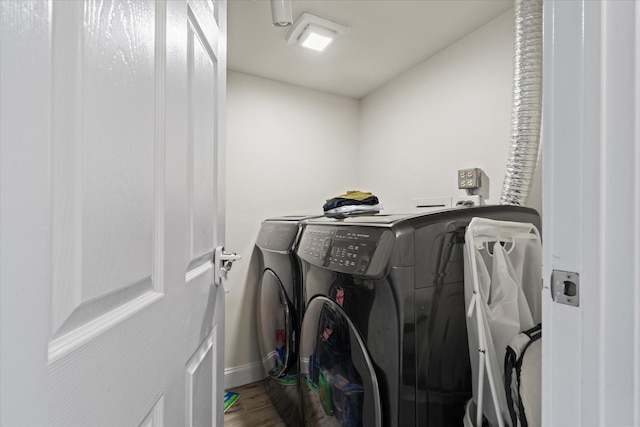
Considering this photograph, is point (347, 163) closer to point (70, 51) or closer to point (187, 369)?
point (187, 369)

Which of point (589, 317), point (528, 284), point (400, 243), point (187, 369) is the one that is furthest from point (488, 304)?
point (187, 369)

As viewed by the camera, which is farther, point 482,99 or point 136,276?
point 482,99

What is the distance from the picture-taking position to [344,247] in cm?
112

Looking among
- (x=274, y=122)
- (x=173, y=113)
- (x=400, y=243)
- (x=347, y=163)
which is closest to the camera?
(x=173, y=113)

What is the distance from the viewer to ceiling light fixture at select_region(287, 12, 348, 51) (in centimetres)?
162

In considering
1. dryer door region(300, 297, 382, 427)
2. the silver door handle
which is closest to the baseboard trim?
dryer door region(300, 297, 382, 427)

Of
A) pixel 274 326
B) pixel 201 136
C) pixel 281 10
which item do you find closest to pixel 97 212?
pixel 201 136

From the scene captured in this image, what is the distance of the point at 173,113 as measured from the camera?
596 millimetres

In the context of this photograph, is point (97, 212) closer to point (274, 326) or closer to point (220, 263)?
point (220, 263)

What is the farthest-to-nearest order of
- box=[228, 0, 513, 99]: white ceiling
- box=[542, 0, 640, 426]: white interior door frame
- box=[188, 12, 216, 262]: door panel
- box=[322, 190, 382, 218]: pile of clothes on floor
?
box=[322, 190, 382, 218]: pile of clothes on floor, box=[228, 0, 513, 99]: white ceiling, box=[188, 12, 216, 262]: door panel, box=[542, 0, 640, 426]: white interior door frame

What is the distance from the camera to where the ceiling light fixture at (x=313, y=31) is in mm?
Answer: 1620

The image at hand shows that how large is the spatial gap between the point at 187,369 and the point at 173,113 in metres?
0.56

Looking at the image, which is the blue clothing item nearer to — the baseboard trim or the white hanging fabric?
the white hanging fabric

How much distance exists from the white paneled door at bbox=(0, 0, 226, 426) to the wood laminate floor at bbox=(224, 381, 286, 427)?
4.46 feet
